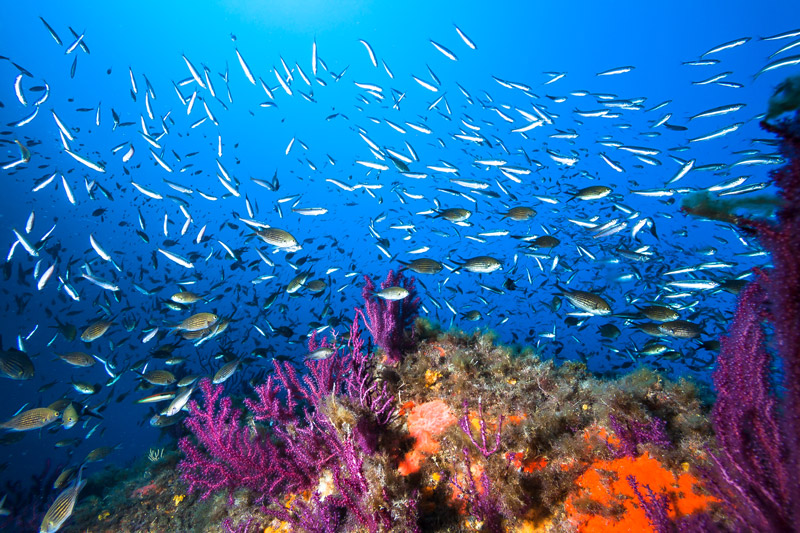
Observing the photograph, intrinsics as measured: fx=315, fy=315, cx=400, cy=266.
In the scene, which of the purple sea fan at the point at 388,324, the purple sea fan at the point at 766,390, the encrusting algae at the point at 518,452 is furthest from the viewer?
the purple sea fan at the point at 388,324

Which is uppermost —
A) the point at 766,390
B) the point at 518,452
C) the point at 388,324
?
the point at 766,390

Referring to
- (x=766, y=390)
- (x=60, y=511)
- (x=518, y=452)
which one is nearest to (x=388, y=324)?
(x=518, y=452)

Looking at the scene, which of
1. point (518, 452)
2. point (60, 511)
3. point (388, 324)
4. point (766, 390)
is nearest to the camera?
point (766, 390)

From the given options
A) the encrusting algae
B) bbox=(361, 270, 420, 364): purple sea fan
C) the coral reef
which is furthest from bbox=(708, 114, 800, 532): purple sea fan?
bbox=(361, 270, 420, 364): purple sea fan

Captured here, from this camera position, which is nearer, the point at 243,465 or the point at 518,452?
the point at 518,452

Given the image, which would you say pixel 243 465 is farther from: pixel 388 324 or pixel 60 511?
pixel 388 324

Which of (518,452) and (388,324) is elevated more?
(388,324)

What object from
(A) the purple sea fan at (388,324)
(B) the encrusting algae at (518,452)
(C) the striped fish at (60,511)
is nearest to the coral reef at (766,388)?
(B) the encrusting algae at (518,452)

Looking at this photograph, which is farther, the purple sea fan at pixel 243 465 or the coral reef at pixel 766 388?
the purple sea fan at pixel 243 465

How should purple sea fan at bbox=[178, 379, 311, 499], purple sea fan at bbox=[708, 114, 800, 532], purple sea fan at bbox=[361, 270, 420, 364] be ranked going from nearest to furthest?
purple sea fan at bbox=[708, 114, 800, 532], purple sea fan at bbox=[178, 379, 311, 499], purple sea fan at bbox=[361, 270, 420, 364]

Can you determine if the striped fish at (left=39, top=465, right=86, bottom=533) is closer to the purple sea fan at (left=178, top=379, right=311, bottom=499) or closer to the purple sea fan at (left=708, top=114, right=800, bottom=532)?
the purple sea fan at (left=178, top=379, right=311, bottom=499)

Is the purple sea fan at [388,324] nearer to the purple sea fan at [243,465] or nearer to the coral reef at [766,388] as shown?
the purple sea fan at [243,465]

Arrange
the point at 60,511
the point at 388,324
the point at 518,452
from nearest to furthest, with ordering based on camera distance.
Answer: the point at 518,452 → the point at 60,511 → the point at 388,324

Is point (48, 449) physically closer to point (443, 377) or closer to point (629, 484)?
point (443, 377)
